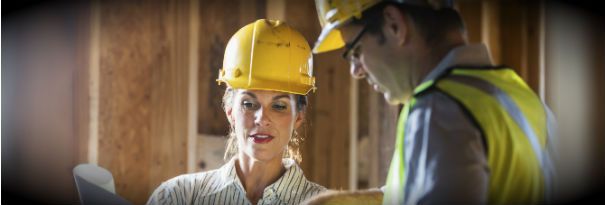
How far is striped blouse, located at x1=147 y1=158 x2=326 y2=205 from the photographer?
2137 mm

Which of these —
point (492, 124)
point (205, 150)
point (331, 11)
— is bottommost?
point (205, 150)

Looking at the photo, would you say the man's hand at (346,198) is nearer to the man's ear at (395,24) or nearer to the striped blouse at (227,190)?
the striped blouse at (227,190)

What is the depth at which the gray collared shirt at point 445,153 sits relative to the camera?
1.19 metres

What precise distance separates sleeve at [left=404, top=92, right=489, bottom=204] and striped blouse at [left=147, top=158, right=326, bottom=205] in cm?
95

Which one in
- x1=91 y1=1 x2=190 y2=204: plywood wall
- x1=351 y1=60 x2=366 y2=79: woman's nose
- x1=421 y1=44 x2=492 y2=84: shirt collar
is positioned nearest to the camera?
x1=421 y1=44 x2=492 y2=84: shirt collar

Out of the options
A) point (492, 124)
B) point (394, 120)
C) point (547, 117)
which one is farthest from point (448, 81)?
point (394, 120)

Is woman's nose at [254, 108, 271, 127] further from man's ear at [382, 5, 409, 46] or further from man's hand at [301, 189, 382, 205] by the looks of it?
man's ear at [382, 5, 409, 46]

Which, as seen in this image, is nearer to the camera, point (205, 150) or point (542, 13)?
point (542, 13)

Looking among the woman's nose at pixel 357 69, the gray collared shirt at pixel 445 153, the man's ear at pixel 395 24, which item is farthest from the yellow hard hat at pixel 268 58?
the gray collared shirt at pixel 445 153

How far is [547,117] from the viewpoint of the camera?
1402 millimetres

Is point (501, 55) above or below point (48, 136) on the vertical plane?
above

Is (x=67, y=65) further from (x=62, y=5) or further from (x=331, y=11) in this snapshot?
(x=331, y=11)

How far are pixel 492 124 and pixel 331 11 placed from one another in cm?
47

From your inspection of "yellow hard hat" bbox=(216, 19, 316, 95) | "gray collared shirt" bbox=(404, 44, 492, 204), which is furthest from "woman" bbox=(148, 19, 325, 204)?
"gray collared shirt" bbox=(404, 44, 492, 204)
